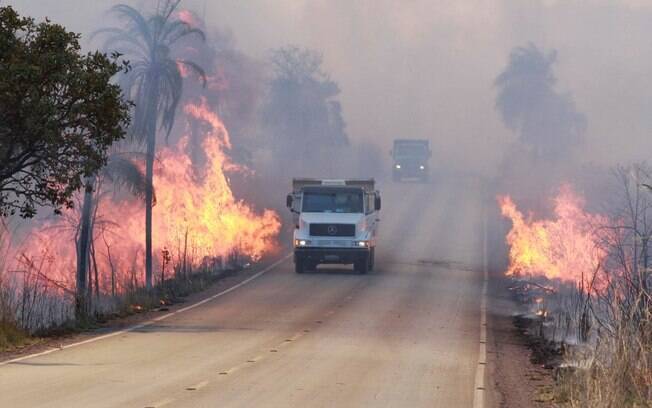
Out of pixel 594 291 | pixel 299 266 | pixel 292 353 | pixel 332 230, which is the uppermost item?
pixel 332 230

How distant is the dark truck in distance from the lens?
311 feet

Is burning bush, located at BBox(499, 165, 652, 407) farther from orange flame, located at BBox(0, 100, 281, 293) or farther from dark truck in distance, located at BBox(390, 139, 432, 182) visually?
dark truck in distance, located at BBox(390, 139, 432, 182)

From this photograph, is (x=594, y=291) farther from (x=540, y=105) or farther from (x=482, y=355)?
(x=540, y=105)

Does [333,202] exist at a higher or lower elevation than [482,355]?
higher

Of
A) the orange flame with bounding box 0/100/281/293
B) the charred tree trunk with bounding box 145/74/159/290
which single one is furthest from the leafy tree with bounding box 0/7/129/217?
the orange flame with bounding box 0/100/281/293

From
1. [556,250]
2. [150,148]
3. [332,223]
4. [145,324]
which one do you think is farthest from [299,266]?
[145,324]

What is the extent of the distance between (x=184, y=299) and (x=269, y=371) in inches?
595

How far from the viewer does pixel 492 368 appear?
21094 mm

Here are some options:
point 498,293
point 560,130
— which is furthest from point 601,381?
point 560,130

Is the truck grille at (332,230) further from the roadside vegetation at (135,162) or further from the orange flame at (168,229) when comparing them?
the orange flame at (168,229)

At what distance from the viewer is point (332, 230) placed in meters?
40.8

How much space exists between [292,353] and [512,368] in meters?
3.90

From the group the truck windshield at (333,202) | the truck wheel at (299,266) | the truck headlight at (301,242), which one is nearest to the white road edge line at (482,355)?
the truck windshield at (333,202)

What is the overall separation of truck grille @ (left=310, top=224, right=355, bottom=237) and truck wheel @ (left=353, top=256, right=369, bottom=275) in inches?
48.4
